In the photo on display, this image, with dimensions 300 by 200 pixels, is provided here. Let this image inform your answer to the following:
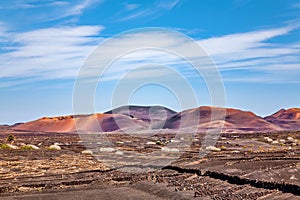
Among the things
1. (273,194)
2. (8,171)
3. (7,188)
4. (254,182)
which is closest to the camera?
(273,194)

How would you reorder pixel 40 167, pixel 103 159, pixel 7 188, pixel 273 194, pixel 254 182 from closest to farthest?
pixel 273 194 < pixel 254 182 < pixel 7 188 < pixel 40 167 < pixel 103 159

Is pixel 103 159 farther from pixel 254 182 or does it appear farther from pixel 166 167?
pixel 254 182

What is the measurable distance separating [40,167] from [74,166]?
12.1 ft

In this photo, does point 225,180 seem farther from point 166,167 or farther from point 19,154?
point 19,154

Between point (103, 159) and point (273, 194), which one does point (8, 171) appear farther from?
point (273, 194)

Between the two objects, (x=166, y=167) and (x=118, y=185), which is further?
(x=166, y=167)

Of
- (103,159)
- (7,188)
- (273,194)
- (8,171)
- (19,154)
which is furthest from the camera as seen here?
(19,154)

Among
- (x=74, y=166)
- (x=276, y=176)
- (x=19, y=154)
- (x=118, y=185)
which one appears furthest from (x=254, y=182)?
(x=19, y=154)

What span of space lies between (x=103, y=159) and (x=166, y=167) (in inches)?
635

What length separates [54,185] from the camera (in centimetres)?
3738

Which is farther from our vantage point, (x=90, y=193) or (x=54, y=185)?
(x=54, y=185)

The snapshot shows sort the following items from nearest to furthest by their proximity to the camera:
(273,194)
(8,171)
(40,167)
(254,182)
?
(273,194) → (254,182) → (8,171) → (40,167)

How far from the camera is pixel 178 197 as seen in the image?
1219 inches

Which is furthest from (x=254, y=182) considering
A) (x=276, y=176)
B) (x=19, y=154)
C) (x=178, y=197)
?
(x=19, y=154)
